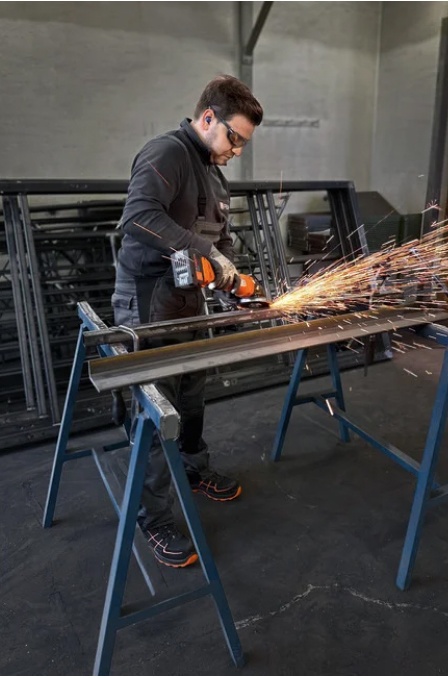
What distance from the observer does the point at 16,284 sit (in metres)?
2.91

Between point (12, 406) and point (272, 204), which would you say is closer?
point (12, 406)

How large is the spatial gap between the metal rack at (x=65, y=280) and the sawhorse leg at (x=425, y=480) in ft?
5.81

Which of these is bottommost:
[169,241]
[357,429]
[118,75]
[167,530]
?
[167,530]

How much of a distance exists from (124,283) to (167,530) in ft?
3.42

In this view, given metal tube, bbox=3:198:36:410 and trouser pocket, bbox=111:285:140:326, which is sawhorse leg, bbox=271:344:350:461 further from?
metal tube, bbox=3:198:36:410

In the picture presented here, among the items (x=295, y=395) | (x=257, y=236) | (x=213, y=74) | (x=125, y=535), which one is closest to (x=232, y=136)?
(x=295, y=395)

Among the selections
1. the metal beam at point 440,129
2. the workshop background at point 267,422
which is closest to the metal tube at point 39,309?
the workshop background at point 267,422

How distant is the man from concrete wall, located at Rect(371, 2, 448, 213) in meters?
4.93

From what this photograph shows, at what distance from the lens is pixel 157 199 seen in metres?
1.69

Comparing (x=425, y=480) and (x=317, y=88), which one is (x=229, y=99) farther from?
(x=317, y=88)

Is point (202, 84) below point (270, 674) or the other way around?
the other way around

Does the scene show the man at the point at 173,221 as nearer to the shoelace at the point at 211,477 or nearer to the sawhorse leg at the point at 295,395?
the shoelace at the point at 211,477

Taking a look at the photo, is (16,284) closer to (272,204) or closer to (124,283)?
(124,283)

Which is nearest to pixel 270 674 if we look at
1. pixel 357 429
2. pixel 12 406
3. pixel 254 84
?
pixel 357 429
